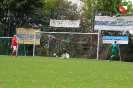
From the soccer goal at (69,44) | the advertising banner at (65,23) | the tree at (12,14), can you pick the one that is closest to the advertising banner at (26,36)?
the soccer goal at (69,44)

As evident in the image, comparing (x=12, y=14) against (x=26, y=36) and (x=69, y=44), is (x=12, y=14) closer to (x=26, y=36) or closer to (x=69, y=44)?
(x=26, y=36)

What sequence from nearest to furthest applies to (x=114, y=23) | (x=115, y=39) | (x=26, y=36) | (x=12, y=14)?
1. (x=115, y=39)
2. (x=114, y=23)
3. (x=26, y=36)
4. (x=12, y=14)

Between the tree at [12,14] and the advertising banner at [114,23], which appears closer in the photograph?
the advertising banner at [114,23]

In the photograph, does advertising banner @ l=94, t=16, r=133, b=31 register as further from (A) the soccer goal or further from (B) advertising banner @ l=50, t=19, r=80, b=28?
(B) advertising banner @ l=50, t=19, r=80, b=28

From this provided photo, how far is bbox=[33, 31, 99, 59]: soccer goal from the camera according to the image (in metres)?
35.8

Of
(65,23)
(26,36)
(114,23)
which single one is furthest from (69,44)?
(114,23)

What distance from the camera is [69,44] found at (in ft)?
121

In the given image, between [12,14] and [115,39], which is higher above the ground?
[12,14]

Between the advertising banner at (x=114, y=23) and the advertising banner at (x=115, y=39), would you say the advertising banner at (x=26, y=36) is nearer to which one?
the advertising banner at (x=114, y=23)

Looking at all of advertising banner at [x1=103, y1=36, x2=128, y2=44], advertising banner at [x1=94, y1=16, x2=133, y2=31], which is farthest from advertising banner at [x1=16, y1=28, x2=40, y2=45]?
advertising banner at [x1=103, y1=36, x2=128, y2=44]

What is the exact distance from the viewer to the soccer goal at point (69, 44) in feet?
117

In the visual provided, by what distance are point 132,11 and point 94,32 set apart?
7416 mm

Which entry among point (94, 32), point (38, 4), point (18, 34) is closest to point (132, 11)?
point (94, 32)

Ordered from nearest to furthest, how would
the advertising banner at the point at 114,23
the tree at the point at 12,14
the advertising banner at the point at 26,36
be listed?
1. the advertising banner at the point at 114,23
2. the advertising banner at the point at 26,36
3. the tree at the point at 12,14
